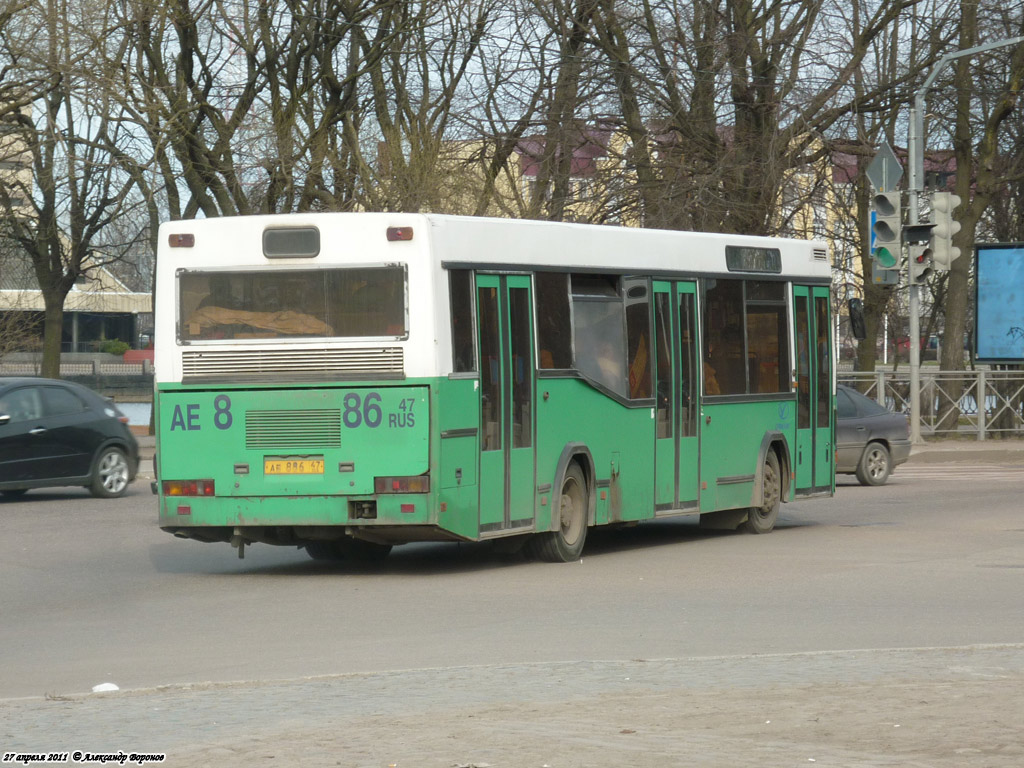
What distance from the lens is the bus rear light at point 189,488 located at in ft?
42.3

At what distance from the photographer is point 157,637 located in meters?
10.1

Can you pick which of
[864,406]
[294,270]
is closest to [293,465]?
[294,270]

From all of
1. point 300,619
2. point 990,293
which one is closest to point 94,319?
point 990,293

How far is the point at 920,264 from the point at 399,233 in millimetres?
17731

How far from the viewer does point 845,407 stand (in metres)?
24.4

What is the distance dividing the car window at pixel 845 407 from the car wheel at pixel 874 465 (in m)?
0.51

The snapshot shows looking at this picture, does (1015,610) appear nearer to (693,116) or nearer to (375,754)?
(375,754)

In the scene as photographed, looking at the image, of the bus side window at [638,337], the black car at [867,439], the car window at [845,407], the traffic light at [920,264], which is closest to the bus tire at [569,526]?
the bus side window at [638,337]

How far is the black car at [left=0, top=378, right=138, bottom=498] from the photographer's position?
65.6 ft

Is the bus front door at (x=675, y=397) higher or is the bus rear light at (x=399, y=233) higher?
the bus rear light at (x=399, y=233)

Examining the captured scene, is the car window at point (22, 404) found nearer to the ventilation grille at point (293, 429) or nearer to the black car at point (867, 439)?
the ventilation grille at point (293, 429)

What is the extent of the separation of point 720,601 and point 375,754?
5.72 m

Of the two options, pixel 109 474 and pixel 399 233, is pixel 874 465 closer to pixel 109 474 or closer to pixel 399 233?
pixel 109 474

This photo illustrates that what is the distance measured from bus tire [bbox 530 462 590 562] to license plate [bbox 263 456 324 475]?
7.16ft
